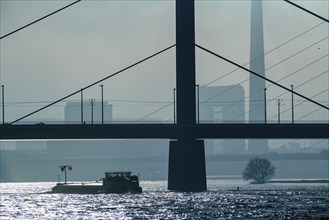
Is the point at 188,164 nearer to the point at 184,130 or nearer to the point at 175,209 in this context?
the point at 184,130

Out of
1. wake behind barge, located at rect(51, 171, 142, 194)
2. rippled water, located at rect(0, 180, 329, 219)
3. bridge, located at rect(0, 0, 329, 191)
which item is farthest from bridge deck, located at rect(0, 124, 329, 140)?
wake behind barge, located at rect(51, 171, 142, 194)

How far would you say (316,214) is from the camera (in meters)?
101

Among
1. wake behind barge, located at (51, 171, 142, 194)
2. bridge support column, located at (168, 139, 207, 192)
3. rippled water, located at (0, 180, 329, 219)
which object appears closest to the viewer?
rippled water, located at (0, 180, 329, 219)

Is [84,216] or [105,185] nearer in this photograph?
[84,216]

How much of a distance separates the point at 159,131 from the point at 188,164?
181 inches

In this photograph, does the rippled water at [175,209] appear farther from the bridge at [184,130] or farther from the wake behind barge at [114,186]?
the wake behind barge at [114,186]

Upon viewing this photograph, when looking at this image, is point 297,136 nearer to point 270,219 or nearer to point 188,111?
point 188,111

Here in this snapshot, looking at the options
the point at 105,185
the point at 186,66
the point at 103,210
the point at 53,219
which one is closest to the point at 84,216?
the point at 53,219

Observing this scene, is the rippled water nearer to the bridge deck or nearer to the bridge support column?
the bridge support column

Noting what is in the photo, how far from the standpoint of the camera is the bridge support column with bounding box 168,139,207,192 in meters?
151

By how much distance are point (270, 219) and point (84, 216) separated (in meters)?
15.1

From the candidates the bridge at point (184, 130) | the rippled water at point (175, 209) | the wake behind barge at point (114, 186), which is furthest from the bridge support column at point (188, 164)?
the wake behind barge at point (114, 186)

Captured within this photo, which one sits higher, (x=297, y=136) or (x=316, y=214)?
(x=297, y=136)

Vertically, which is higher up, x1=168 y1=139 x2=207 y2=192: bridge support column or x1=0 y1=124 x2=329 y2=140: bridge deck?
x1=0 y1=124 x2=329 y2=140: bridge deck
